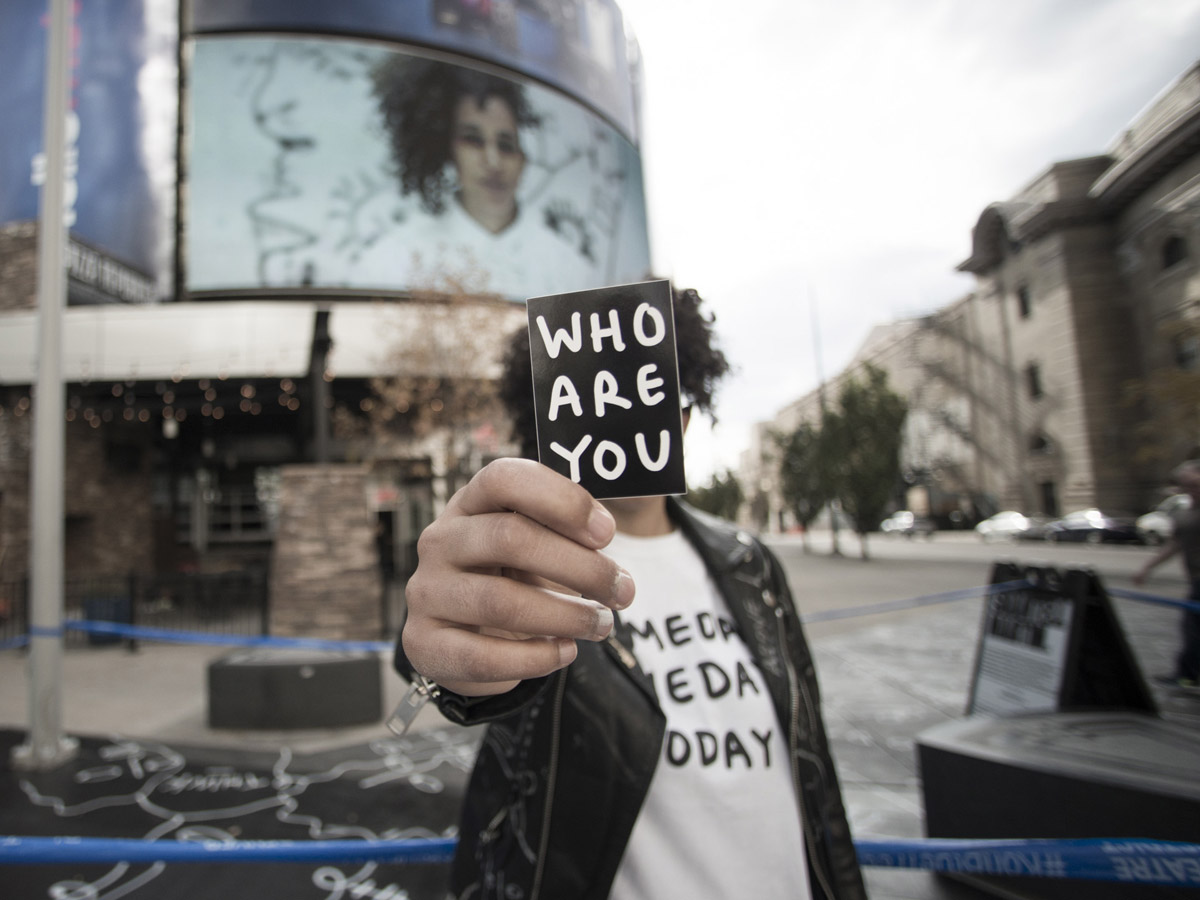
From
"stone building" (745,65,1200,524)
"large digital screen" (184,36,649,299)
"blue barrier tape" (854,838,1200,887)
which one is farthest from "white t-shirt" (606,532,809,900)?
"large digital screen" (184,36,649,299)

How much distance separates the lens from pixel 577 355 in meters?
0.77

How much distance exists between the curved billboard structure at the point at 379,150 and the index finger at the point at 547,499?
14.2 m

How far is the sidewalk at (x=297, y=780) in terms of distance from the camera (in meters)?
2.83

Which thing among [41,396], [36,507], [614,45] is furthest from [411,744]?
[614,45]

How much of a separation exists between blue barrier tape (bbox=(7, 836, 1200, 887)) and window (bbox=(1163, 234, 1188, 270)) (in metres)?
2.92

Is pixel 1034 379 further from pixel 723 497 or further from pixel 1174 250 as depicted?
pixel 723 497

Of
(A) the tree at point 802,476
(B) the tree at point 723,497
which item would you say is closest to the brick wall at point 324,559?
(A) the tree at point 802,476

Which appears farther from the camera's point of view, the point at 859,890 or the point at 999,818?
the point at 999,818

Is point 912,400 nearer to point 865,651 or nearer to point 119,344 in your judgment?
point 865,651

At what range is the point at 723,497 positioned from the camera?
1940 inches

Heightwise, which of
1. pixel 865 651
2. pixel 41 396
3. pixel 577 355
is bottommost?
pixel 865 651

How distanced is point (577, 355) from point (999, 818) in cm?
279

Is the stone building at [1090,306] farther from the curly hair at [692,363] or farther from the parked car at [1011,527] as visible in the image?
the parked car at [1011,527]

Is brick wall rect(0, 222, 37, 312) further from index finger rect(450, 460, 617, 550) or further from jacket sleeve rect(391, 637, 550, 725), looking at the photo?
index finger rect(450, 460, 617, 550)
